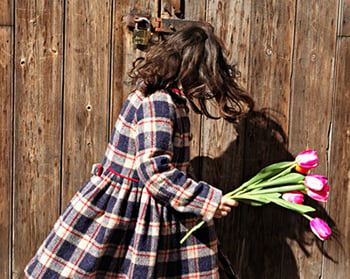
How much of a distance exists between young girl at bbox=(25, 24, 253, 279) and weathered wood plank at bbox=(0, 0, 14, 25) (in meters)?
0.66

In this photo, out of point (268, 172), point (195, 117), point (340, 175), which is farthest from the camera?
point (340, 175)

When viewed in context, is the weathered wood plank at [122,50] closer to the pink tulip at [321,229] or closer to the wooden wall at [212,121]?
the wooden wall at [212,121]

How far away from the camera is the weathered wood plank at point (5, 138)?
2.28m

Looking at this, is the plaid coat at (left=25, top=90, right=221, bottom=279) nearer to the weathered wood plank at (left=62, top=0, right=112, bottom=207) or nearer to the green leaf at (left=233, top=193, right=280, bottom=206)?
the green leaf at (left=233, top=193, right=280, bottom=206)

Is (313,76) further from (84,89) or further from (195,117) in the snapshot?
(84,89)

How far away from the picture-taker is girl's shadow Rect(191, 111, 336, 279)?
2623 millimetres

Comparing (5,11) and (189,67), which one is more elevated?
(5,11)

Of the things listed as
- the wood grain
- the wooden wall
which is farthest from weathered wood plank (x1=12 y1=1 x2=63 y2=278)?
the wood grain

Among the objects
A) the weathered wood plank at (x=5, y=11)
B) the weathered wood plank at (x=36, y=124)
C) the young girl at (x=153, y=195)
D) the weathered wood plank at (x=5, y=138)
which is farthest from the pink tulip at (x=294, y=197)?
the weathered wood plank at (x=5, y=11)

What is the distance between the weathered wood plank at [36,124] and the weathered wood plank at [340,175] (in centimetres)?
138

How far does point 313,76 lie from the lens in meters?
2.67

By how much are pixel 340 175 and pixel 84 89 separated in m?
1.38

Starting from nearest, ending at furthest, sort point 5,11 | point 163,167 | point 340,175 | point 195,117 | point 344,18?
point 163,167, point 5,11, point 195,117, point 344,18, point 340,175

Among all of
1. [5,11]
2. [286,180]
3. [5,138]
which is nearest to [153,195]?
[286,180]
